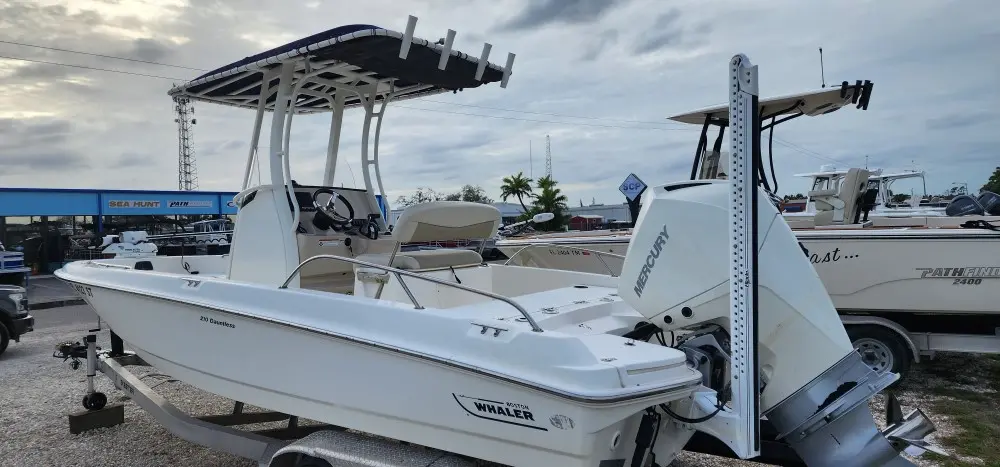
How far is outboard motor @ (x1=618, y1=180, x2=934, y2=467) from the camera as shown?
281 centimetres

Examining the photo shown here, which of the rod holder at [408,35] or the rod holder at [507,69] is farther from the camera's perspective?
the rod holder at [507,69]

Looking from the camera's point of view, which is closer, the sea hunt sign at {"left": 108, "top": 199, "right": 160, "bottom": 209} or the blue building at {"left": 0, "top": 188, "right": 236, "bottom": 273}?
the blue building at {"left": 0, "top": 188, "right": 236, "bottom": 273}

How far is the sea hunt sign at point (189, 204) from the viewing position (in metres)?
22.2

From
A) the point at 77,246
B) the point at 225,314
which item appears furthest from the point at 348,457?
the point at 77,246

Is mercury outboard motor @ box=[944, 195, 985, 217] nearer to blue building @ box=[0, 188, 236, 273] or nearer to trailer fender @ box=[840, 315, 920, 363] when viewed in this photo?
trailer fender @ box=[840, 315, 920, 363]

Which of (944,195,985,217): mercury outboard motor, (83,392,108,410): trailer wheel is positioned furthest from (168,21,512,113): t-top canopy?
(944,195,985,217): mercury outboard motor

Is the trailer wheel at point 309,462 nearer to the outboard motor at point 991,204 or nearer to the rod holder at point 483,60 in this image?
the rod holder at point 483,60

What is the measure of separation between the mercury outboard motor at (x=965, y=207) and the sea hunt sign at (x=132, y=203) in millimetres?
21803

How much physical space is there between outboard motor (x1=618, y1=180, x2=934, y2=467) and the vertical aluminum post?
23 centimetres

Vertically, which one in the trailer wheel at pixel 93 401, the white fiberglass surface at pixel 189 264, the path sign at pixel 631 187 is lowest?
the trailer wheel at pixel 93 401

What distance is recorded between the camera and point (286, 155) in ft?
15.1

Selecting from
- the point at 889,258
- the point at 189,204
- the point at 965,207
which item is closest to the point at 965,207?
the point at 965,207

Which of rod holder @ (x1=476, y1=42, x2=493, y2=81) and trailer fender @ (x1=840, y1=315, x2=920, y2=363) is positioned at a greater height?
rod holder @ (x1=476, y1=42, x2=493, y2=81)

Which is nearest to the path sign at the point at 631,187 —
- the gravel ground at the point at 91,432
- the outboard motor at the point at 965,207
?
the gravel ground at the point at 91,432
